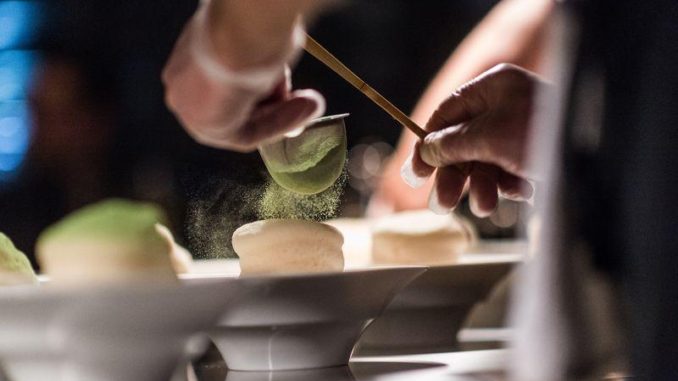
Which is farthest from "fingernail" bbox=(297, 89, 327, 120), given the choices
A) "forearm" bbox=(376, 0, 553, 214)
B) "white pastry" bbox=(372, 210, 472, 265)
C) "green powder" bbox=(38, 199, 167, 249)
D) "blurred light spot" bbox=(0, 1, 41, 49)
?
"blurred light spot" bbox=(0, 1, 41, 49)

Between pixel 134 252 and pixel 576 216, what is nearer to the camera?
pixel 576 216

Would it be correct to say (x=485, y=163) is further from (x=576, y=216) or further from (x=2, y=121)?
(x=2, y=121)

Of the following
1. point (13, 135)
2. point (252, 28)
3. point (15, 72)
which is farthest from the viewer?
point (15, 72)

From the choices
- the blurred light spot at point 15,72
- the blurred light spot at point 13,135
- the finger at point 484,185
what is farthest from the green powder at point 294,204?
the blurred light spot at point 15,72

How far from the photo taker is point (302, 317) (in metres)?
0.58

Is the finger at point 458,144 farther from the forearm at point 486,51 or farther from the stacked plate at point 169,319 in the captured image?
the forearm at point 486,51

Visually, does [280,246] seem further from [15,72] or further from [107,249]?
[15,72]

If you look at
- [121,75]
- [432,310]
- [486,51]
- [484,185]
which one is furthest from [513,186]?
[121,75]

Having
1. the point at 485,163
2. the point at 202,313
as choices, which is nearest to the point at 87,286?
the point at 202,313

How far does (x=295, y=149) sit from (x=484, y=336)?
0.31m

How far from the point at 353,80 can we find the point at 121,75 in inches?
105

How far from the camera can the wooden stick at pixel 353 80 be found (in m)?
0.59

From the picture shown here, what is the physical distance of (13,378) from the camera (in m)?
0.58

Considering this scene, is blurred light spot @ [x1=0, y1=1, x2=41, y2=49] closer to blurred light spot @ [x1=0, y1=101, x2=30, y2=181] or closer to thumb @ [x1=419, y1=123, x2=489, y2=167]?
blurred light spot @ [x1=0, y1=101, x2=30, y2=181]
